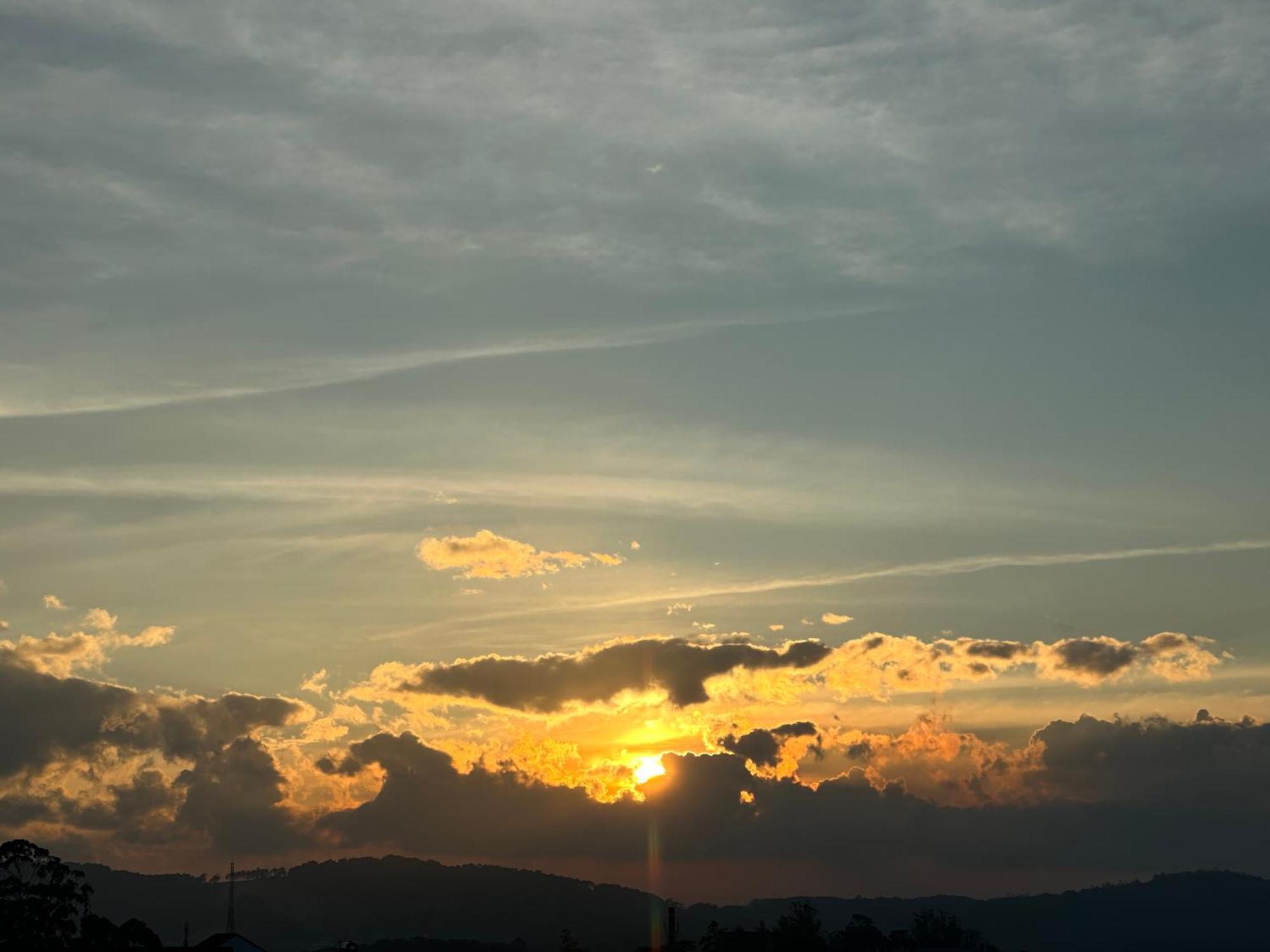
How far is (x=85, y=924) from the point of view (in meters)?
149

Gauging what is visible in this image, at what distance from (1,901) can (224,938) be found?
2324 centimetres

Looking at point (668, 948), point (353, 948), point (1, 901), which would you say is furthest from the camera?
point (353, 948)

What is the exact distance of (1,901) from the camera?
145 m

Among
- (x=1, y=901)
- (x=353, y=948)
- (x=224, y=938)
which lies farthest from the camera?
(x=353, y=948)

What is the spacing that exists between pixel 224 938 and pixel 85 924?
1539 cm

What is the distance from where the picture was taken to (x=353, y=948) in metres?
172

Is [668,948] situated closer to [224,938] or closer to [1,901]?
[224,938]

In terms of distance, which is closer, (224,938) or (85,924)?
(85,924)

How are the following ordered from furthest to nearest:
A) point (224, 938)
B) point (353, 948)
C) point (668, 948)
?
1. point (353, 948)
2. point (224, 938)
3. point (668, 948)

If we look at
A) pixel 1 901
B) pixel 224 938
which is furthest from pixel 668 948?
pixel 1 901

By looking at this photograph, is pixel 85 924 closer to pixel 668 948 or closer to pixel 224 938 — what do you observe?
pixel 224 938

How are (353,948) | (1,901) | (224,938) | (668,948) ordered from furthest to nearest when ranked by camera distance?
(353,948) → (224,938) → (1,901) → (668,948)

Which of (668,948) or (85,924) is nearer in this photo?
(668,948)

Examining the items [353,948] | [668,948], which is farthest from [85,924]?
[668,948]
